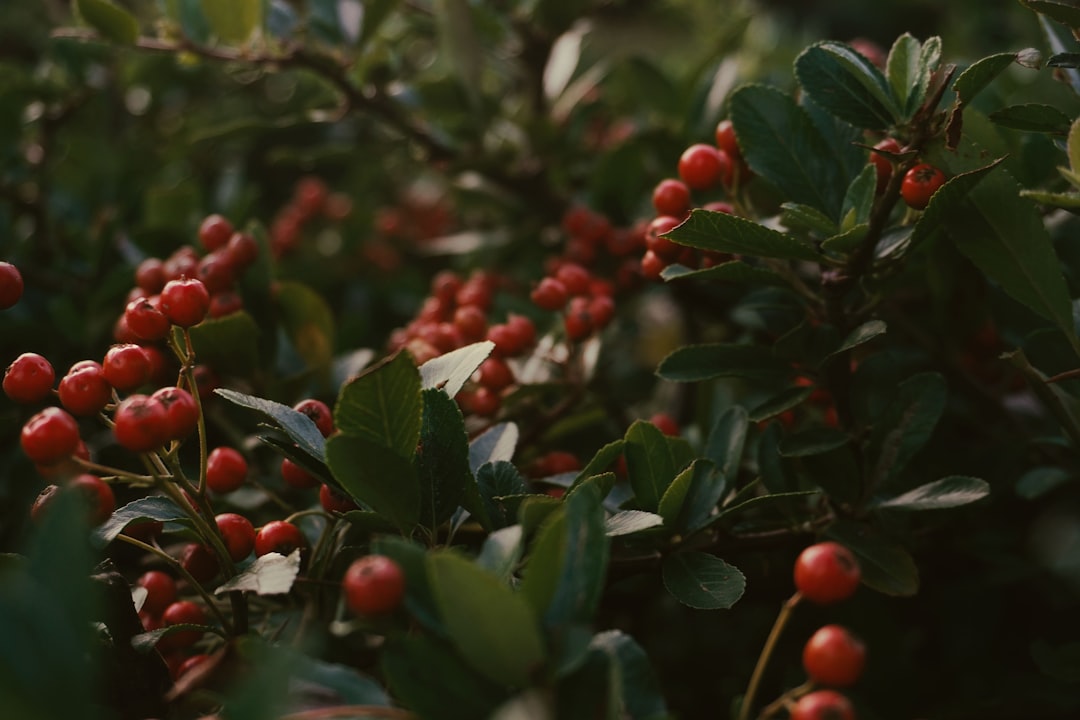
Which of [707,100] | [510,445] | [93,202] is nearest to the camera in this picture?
[510,445]

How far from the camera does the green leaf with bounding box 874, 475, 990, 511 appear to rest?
1.02 meters

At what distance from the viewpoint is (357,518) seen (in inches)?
35.5

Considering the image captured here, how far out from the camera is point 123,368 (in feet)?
3.25

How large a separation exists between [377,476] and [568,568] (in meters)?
0.22

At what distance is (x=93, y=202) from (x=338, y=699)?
67.3 inches

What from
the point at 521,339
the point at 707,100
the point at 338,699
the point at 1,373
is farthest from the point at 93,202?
the point at 338,699

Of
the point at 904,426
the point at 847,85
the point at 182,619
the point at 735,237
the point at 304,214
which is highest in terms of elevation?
the point at 847,85

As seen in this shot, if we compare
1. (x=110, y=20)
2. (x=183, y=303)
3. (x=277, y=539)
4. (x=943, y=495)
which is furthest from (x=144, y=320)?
(x=943, y=495)

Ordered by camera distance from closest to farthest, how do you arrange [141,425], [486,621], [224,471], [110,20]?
[486,621] < [141,425] < [224,471] < [110,20]

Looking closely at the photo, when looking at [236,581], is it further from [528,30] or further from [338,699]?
[528,30]

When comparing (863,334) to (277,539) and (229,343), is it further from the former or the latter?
(229,343)

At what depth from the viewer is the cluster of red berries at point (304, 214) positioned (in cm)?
245

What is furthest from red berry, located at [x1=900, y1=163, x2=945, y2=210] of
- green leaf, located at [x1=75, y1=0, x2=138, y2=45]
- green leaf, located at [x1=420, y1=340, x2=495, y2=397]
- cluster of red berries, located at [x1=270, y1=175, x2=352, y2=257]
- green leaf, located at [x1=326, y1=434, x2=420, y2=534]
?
cluster of red berries, located at [x1=270, y1=175, x2=352, y2=257]

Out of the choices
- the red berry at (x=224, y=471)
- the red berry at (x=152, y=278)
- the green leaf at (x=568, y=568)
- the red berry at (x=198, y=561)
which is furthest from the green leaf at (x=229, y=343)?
the green leaf at (x=568, y=568)
